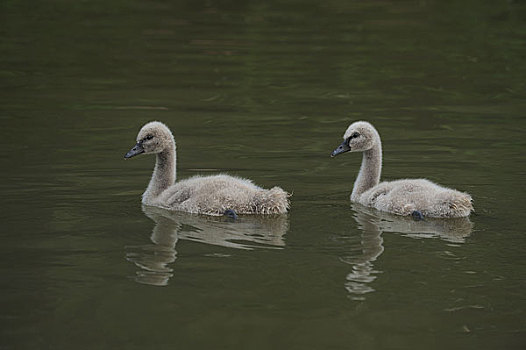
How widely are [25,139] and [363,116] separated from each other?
4715mm

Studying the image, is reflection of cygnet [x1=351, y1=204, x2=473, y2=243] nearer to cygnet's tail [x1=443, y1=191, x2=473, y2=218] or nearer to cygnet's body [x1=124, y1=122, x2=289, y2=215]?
cygnet's tail [x1=443, y1=191, x2=473, y2=218]

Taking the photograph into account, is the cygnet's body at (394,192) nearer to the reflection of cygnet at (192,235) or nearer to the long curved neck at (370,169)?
the long curved neck at (370,169)

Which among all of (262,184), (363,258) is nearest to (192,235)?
(363,258)

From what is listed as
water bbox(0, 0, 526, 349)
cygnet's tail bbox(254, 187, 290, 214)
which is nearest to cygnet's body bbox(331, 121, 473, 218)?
water bbox(0, 0, 526, 349)

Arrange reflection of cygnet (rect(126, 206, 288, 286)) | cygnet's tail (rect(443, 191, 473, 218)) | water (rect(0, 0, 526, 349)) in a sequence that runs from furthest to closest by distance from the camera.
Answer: cygnet's tail (rect(443, 191, 473, 218)) < reflection of cygnet (rect(126, 206, 288, 286)) < water (rect(0, 0, 526, 349))

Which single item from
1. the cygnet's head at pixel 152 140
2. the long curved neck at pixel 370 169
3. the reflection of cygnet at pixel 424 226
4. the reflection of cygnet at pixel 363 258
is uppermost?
the cygnet's head at pixel 152 140

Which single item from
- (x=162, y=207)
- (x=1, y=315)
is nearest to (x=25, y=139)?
(x=162, y=207)

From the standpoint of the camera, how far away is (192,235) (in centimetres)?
995

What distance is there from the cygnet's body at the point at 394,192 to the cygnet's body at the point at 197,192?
88 cm

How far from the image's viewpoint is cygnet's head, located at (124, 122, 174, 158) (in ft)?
37.1

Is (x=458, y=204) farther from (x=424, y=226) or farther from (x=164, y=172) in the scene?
(x=164, y=172)

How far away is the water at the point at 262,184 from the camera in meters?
7.88

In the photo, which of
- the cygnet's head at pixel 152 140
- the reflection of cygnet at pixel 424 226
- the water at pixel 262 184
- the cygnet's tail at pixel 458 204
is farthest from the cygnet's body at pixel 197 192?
the cygnet's tail at pixel 458 204

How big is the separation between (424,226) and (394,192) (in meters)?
0.69
